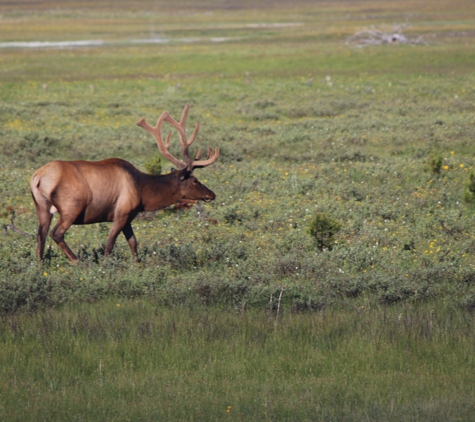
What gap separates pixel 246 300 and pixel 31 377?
2.69 metres

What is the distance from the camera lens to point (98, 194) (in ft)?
32.9

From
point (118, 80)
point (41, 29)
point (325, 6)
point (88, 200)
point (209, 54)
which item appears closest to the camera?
point (88, 200)

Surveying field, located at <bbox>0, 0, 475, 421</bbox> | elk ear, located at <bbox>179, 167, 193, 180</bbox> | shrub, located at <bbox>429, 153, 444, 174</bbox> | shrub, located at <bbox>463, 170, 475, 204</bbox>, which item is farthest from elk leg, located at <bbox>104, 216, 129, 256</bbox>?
shrub, located at <bbox>429, 153, 444, 174</bbox>

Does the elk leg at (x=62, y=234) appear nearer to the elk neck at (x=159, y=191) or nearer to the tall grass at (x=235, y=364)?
the elk neck at (x=159, y=191)

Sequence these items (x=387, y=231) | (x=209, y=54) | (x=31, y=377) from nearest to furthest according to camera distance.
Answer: (x=31, y=377) → (x=387, y=231) → (x=209, y=54)

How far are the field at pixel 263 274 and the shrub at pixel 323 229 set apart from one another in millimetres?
28

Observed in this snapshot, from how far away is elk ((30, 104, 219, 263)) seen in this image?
32.4 feet

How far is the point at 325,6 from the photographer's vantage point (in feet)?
356

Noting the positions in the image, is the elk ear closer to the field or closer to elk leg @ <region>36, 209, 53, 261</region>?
the field

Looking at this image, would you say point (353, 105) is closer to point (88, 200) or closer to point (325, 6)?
point (88, 200)

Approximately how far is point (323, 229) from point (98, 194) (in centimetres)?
314

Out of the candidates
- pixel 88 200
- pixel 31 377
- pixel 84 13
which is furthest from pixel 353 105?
pixel 84 13

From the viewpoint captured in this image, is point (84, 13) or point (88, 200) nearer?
point (88, 200)

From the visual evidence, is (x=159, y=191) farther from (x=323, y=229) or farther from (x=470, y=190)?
(x=470, y=190)
